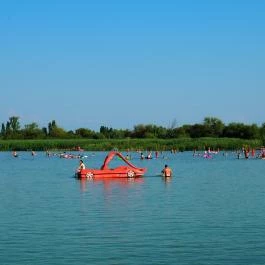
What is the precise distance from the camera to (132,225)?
86.5 feet

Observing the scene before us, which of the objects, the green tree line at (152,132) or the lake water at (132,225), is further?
the green tree line at (152,132)

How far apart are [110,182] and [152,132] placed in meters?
125

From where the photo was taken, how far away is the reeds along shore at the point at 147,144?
114 metres

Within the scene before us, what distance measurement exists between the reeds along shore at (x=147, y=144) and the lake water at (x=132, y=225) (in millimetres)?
69985

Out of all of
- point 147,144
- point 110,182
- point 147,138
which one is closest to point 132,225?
point 110,182

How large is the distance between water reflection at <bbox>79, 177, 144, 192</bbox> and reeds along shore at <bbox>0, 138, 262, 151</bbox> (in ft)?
210

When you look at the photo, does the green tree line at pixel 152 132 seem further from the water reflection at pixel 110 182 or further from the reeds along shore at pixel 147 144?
the water reflection at pixel 110 182

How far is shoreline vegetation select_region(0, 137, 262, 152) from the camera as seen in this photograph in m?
114

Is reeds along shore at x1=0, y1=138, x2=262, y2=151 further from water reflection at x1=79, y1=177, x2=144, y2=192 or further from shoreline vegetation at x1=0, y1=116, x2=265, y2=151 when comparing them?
water reflection at x1=79, y1=177, x2=144, y2=192

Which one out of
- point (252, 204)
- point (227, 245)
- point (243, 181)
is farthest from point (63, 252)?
point (243, 181)

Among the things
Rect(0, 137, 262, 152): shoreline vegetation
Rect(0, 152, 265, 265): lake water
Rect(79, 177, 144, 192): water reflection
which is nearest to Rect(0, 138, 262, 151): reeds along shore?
Rect(0, 137, 262, 152): shoreline vegetation

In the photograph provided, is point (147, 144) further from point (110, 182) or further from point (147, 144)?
point (110, 182)

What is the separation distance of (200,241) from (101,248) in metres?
3.23

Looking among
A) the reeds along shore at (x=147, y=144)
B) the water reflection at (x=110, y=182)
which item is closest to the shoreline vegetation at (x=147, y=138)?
the reeds along shore at (x=147, y=144)
